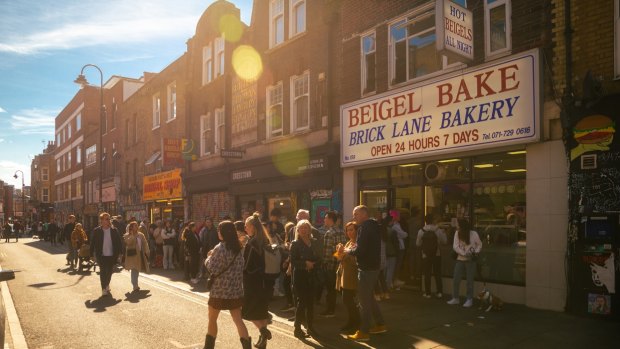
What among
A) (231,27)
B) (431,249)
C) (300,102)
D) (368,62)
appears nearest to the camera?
(431,249)

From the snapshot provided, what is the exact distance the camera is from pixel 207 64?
909 inches

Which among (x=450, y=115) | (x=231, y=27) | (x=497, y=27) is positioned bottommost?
(x=450, y=115)

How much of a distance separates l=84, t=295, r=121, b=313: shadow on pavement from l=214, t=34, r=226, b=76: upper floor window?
12890 millimetres

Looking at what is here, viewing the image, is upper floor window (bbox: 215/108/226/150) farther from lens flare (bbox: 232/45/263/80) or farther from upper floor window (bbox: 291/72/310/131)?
upper floor window (bbox: 291/72/310/131)

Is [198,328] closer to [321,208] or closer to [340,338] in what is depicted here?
[340,338]

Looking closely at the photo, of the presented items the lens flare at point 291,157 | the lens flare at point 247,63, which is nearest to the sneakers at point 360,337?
the lens flare at point 291,157

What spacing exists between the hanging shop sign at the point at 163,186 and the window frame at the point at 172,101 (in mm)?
3258

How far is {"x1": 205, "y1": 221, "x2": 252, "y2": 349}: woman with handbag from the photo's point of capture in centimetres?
610

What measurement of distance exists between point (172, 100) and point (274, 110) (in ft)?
→ 36.7

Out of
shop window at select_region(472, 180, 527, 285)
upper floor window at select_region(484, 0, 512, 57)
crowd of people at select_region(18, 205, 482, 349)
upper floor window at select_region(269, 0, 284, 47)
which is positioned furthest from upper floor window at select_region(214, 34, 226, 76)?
shop window at select_region(472, 180, 527, 285)

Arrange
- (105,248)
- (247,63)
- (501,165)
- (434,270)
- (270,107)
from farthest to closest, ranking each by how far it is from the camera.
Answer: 1. (247,63)
2. (270,107)
3. (105,248)
4. (434,270)
5. (501,165)

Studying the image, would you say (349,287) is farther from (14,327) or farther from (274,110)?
(274,110)

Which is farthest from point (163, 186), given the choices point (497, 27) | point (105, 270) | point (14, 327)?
point (497, 27)

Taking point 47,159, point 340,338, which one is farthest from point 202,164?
point 47,159
